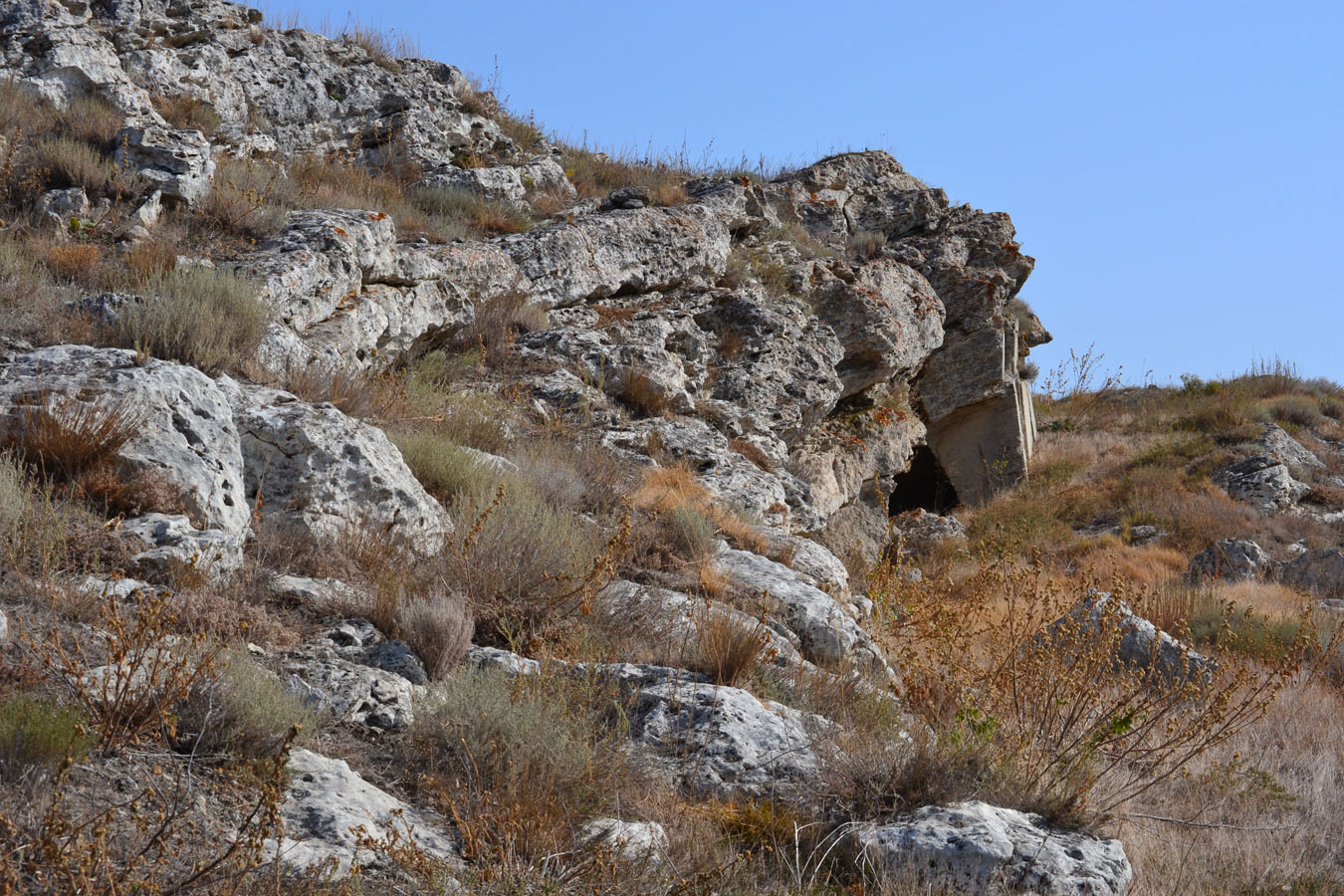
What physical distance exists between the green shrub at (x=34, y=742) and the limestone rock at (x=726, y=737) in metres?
1.86

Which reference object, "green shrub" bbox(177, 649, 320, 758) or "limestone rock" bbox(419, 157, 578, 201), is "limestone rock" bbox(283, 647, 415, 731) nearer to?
"green shrub" bbox(177, 649, 320, 758)

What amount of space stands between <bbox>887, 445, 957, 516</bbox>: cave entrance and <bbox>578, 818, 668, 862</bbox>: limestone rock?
12.2 metres

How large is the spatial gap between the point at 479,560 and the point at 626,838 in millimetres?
1839

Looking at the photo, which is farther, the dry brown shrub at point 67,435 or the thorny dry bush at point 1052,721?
the dry brown shrub at point 67,435

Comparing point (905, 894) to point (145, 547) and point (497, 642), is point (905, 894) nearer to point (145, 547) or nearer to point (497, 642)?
point (497, 642)

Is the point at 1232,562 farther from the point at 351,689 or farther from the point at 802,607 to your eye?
the point at 351,689

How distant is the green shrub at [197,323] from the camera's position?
5039 millimetres

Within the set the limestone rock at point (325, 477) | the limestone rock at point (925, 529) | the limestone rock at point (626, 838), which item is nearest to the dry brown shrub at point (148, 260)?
the limestone rock at point (325, 477)

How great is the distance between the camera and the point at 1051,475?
15.4 m

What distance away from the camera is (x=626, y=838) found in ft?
9.52

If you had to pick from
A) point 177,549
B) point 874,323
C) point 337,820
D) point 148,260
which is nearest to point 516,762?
point 337,820

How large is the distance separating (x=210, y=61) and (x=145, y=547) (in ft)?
26.5

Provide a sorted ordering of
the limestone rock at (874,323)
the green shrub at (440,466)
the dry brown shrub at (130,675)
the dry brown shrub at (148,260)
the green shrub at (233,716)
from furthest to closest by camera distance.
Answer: the limestone rock at (874,323) → the dry brown shrub at (148,260) → the green shrub at (440,466) → the green shrub at (233,716) → the dry brown shrub at (130,675)

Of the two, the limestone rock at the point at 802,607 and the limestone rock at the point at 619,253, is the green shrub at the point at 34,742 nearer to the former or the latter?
the limestone rock at the point at 802,607
